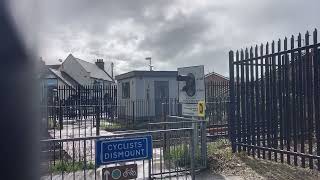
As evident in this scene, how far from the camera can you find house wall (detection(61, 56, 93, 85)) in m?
53.7

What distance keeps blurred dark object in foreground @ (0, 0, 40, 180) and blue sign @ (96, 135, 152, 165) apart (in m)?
1.04

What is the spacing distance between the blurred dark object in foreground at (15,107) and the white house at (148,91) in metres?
17.2

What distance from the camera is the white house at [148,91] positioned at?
23609mm

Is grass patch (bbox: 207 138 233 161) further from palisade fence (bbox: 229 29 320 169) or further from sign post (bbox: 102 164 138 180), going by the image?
sign post (bbox: 102 164 138 180)

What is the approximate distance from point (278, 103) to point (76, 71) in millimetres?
49902

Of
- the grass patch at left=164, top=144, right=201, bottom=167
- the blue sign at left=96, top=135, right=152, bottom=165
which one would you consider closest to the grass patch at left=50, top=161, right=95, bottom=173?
the grass patch at left=164, top=144, right=201, bottom=167

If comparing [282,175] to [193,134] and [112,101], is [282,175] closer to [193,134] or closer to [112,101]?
[193,134]

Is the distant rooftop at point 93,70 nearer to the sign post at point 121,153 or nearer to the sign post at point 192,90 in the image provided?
the sign post at point 192,90

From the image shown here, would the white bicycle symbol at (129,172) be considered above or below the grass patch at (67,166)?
above

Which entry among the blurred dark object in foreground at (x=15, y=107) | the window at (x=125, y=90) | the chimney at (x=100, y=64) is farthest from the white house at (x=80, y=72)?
the blurred dark object in foreground at (x=15, y=107)

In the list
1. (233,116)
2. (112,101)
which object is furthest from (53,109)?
(112,101)

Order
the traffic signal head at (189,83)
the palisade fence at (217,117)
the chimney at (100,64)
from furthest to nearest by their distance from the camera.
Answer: the chimney at (100,64), the palisade fence at (217,117), the traffic signal head at (189,83)

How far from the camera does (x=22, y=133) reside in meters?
5.59

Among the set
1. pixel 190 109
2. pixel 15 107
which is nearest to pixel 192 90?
pixel 190 109
